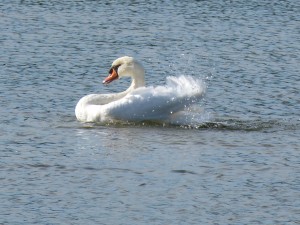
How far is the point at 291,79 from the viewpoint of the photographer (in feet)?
66.0

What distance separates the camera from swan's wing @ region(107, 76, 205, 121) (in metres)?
16.7

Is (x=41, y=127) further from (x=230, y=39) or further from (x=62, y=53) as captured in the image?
(x=230, y=39)

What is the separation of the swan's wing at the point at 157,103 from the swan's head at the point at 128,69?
0.75 m

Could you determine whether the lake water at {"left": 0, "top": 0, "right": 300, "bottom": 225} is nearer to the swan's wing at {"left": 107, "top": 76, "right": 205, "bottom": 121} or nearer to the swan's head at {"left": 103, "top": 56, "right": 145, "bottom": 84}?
the swan's wing at {"left": 107, "top": 76, "right": 205, "bottom": 121}

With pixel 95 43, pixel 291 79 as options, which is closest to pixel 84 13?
pixel 95 43

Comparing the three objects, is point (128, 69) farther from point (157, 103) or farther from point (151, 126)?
point (151, 126)

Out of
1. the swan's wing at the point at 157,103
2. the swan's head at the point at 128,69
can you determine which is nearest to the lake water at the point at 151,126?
the swan's wing at the point at 157,103

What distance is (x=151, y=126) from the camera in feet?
54.8

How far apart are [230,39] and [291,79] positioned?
4499 mm

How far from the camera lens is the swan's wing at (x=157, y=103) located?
54.7 ft

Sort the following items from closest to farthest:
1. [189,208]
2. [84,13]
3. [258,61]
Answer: [189,208], [258,61], [84,13]

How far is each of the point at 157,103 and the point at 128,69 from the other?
123cm

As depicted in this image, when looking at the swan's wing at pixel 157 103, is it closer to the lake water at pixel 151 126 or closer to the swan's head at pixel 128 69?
the lake water at pixel 151 126

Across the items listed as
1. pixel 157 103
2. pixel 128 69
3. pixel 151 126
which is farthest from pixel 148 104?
pixel 128 69
